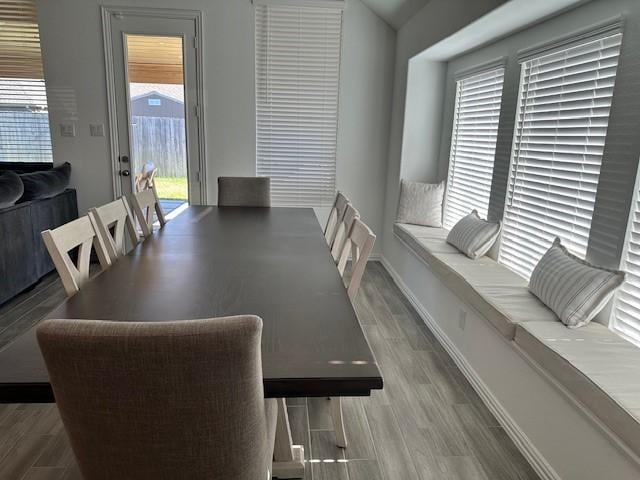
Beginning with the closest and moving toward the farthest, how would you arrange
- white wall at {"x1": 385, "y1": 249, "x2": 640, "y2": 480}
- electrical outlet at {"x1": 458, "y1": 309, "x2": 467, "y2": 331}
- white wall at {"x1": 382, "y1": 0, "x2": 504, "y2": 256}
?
1. white wall at {"x1": 385, "y1": 249, "x2": 640, "y2": 480}
2. electrical outlet at {"x1": 458, "y1": 309, "x2": 467, "y2": 331}
3. white wall at {"x1": 382, "y1": 0, "x2": 504, "y2": 256}

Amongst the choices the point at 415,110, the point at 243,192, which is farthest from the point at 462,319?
the point at 415,110

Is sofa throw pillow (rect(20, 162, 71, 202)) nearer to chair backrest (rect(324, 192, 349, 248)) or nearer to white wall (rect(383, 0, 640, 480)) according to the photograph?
chair backrest (rect(324, 192, 349, 248))

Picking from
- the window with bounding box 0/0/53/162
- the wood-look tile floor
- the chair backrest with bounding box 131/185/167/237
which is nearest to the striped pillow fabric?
the wood-look tile floor

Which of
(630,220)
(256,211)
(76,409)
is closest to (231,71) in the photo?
(256,211)

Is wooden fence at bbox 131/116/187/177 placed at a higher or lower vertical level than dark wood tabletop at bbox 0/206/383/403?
higher

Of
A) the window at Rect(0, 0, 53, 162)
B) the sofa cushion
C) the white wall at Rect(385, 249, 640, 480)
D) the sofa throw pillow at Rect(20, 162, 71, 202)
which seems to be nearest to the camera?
the sofa cushion

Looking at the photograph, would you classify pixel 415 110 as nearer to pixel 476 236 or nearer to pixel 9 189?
pixel 476 236

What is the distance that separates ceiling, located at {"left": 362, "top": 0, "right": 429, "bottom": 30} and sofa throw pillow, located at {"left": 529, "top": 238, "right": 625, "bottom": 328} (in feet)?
7.68

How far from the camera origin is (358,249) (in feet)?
6.37

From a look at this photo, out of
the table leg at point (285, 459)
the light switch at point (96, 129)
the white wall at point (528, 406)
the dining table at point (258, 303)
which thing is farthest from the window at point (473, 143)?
the light switch at point (96, 129)

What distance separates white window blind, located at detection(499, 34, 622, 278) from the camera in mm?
2121

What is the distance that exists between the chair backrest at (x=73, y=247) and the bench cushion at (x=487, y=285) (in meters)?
1.84

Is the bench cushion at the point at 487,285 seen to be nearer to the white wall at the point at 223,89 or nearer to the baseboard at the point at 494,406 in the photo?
the baseboard at the point at 494,406

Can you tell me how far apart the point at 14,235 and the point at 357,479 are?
10.0 feet
